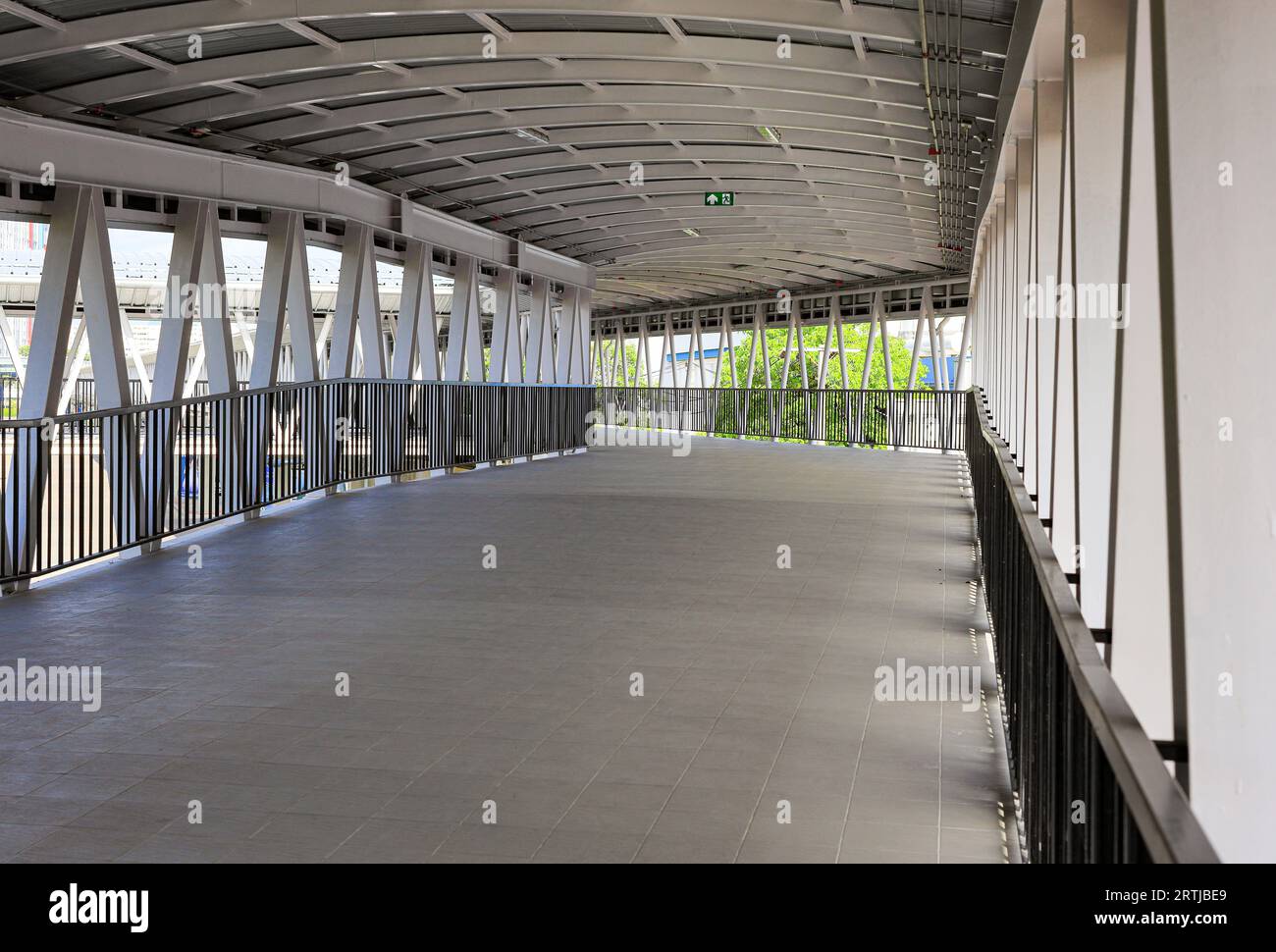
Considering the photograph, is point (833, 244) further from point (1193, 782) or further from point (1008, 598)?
point (1193, 782)

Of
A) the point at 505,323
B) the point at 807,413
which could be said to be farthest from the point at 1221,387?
the point at 807,413

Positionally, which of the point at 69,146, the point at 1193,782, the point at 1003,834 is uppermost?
the point at 69,146

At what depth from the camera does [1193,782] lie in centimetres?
325

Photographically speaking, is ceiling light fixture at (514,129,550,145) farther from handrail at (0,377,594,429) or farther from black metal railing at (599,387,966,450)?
black metal railing at (599,387,966,450)

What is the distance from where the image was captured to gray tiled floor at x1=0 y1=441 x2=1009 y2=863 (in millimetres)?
4125

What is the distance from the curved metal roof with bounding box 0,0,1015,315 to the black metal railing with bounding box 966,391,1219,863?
20.5 ft

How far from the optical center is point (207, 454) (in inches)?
449

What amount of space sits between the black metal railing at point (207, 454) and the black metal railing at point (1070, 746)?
6.90 meters

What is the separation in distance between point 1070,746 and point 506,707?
3489 millimetres

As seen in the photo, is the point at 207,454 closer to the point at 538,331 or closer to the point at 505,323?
the point at 505,323

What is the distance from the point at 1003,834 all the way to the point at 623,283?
29868mm

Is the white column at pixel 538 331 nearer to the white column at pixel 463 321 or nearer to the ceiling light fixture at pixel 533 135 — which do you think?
the white column at pixel 463 321

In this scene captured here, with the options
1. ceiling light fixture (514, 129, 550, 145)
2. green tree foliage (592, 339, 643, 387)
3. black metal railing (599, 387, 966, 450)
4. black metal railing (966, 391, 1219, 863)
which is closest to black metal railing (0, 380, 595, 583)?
ceiling light fixture (514, 129, 550, 145)
